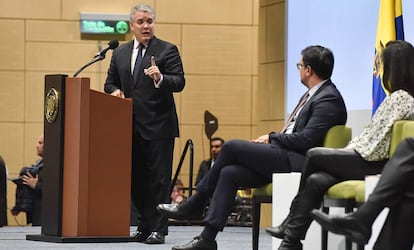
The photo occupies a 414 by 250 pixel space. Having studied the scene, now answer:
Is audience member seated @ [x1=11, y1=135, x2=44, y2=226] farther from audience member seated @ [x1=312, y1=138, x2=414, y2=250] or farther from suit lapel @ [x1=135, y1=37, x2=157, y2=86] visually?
audience member seated @ [x1=312, y1=138, x2=414, y2=250]

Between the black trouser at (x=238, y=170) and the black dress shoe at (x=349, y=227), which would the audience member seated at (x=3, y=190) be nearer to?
the black trouser at (x=238, y=170)

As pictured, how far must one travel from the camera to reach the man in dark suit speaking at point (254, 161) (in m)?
5.07

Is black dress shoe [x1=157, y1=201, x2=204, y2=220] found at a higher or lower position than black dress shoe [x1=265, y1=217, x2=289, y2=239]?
higher

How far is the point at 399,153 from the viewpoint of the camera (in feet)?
12.7

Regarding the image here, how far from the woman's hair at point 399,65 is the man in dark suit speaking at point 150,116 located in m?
2.03

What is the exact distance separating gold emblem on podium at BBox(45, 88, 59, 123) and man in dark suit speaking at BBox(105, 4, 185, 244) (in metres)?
0.39

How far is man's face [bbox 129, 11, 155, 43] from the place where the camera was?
634 centimetres

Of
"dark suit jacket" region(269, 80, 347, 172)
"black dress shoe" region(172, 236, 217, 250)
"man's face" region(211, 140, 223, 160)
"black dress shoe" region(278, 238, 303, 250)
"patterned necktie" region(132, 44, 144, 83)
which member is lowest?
"black dress shoe" region(172, 236, 217, 250)

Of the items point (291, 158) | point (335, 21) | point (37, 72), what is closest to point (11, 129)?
point (37, 72)

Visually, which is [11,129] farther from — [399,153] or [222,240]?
[399,153]

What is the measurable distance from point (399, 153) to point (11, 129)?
8182mm

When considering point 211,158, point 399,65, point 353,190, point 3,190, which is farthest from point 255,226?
point 211,158

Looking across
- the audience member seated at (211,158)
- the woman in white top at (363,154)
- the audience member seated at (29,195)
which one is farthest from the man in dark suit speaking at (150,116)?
the audience member seated at (211,158)

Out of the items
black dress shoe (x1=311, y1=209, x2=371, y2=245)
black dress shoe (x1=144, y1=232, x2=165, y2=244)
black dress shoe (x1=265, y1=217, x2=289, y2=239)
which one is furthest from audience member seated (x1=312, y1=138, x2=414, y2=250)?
black dress shoe (x1=144, y1=232, x2=165, y2=244)
